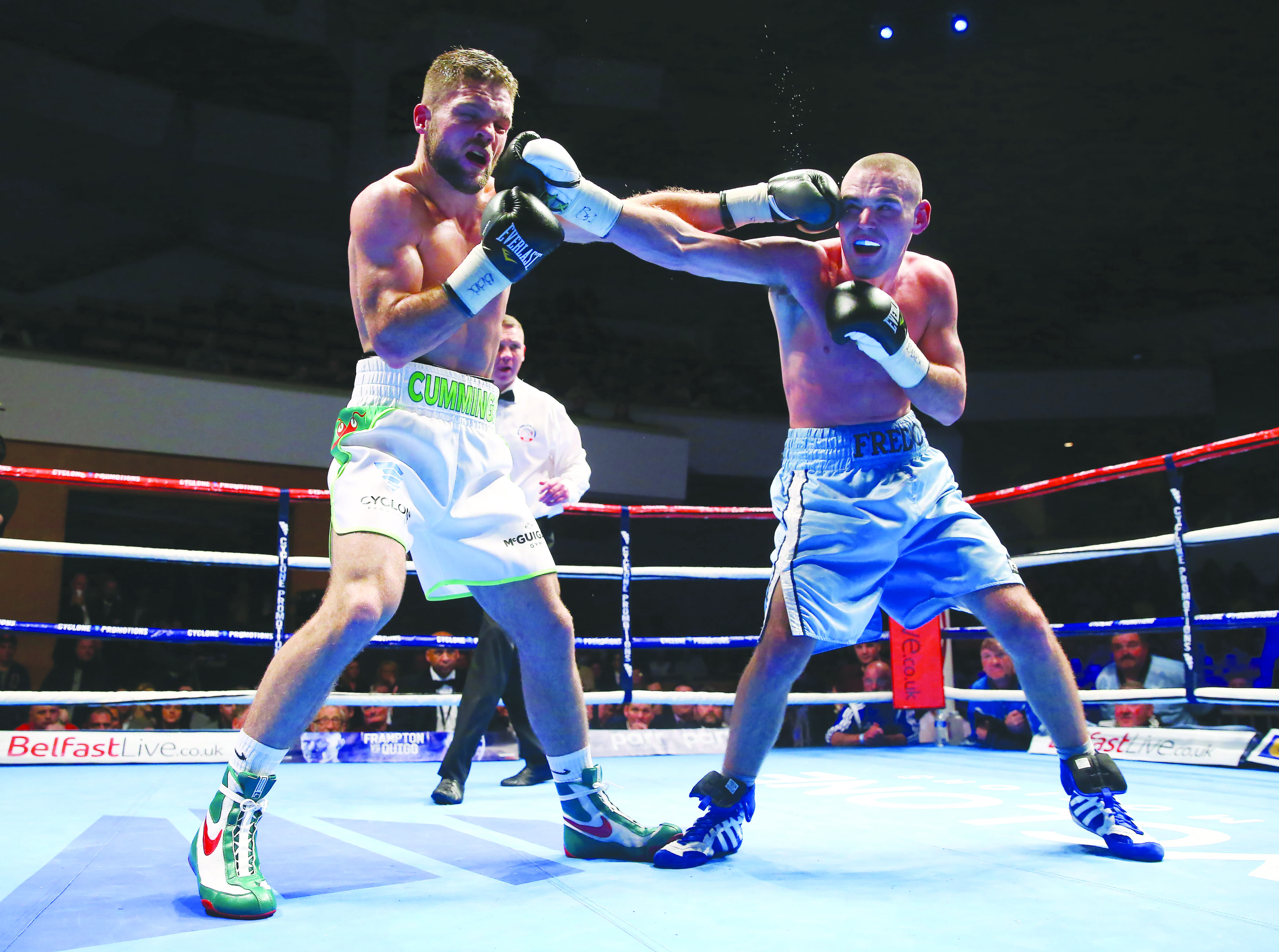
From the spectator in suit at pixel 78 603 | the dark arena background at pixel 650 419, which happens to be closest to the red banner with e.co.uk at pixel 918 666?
the dark arena background at pixel 650 419

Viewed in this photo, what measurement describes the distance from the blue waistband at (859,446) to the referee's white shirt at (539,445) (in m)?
1.09

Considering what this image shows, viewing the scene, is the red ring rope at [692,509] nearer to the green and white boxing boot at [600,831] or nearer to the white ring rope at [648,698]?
the white ring rope at [648,698]

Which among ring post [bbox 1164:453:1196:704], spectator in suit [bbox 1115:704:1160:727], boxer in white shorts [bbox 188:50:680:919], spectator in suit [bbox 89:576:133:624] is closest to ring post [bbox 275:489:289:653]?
boxer in white shorts [bbox 188:50:680:919]

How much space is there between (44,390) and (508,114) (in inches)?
297

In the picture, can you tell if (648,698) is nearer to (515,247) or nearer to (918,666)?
(918,666)

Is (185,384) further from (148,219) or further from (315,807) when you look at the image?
(315,807)

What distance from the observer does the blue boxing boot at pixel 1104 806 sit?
1622 mm

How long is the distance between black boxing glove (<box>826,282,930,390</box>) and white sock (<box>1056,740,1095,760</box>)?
2.43ft

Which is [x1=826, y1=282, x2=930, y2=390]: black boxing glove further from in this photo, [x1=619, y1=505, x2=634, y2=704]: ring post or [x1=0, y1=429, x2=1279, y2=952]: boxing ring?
→ [x1=619, y1=505, x2=634, y2=704]: ring post

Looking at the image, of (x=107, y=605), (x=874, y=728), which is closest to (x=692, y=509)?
(x=874, y=728)

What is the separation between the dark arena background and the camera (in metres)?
2.30

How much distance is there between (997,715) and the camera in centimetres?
415

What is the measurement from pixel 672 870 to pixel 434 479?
752 millimetres

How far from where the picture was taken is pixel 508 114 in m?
1.73
